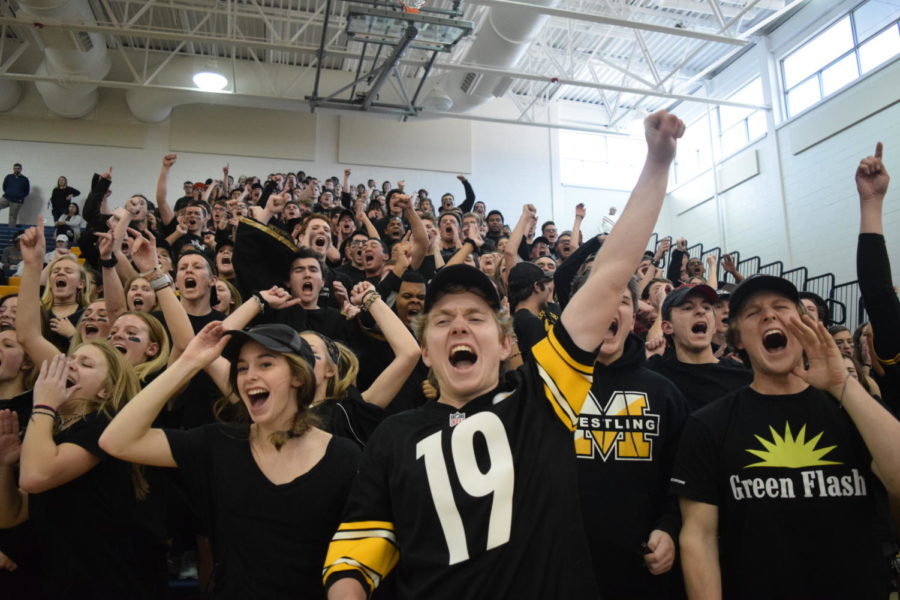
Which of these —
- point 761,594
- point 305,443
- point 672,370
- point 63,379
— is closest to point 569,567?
point 761,594

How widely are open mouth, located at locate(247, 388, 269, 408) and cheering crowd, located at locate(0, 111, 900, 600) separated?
0.04 ft

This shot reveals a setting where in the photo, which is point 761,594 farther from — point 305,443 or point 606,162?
point 606,162

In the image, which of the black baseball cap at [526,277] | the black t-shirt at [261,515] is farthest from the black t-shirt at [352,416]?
the black baseball cap at [526,277]

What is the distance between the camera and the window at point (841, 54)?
1045 cm

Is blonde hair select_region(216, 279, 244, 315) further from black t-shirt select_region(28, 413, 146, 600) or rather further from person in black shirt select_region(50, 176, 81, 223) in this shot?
person in black shirt select_region(50, 176, 81, 223)

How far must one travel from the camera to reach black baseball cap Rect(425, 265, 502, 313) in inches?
68.6

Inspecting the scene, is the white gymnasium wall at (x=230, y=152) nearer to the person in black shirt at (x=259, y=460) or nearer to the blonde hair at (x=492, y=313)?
the person in black shirt at (x=259, y=460)

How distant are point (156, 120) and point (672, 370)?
15.2 m

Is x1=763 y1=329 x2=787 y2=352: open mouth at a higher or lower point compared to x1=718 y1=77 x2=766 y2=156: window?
lower

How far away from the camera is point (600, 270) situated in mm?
1487

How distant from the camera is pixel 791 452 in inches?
75.9

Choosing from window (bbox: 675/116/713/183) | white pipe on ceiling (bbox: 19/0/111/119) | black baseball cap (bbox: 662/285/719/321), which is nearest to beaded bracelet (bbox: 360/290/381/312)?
black baseball cap (bbox: 662/285/719/321)

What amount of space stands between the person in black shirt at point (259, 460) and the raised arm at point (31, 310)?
1231 mm

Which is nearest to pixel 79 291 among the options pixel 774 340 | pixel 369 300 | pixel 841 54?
pixel 369 300
